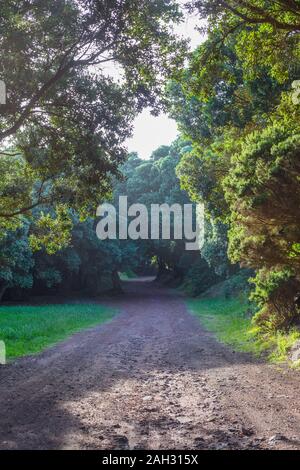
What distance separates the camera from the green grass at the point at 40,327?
573 inches

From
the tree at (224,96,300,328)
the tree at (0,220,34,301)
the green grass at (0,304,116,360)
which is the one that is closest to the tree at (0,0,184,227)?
the tree at (224,96,300,328)

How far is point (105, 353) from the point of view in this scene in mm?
13070

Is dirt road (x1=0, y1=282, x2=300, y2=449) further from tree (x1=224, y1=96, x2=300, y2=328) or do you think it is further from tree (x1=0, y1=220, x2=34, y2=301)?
tree (x1=0, y1=220, x2=34, y2=301)

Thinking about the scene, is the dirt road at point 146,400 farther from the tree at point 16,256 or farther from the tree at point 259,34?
the tree at point 16,256

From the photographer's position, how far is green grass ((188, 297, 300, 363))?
40.3ft

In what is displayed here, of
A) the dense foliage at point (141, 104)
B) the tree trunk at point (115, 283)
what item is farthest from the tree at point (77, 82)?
the tree trunk at point (115, 283)

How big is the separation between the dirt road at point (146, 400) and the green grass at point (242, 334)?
3.03 feet

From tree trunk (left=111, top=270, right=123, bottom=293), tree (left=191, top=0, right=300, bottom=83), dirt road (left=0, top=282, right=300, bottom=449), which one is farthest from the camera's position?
tree trunk (left=111, top=270, right=123, bottom=293)

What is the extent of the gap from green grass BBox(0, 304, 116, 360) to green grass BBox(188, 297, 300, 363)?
5753mm

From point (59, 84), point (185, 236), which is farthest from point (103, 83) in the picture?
point (185, 236)

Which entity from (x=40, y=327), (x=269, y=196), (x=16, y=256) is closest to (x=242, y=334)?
(x=40, y=327)

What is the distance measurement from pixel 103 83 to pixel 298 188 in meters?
5.55

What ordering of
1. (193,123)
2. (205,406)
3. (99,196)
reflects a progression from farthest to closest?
(193,123)
(99,196)
(205,406)
